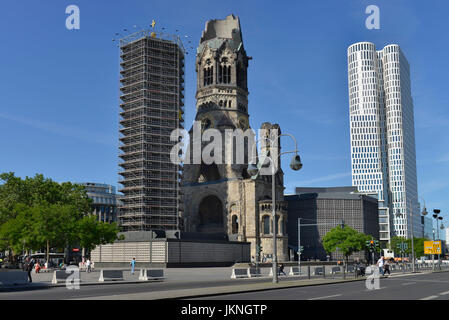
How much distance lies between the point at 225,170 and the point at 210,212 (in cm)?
1303

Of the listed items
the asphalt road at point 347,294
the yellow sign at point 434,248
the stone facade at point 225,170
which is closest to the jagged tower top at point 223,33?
the stone facade at point 225,170

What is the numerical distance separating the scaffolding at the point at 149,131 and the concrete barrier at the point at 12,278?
212 ft

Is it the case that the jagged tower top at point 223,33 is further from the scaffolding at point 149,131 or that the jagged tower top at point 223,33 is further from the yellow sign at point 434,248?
the yellow sign at point 434,248

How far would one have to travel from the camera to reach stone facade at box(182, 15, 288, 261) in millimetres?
109438

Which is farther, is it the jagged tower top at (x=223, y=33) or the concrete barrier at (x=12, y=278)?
the jagged tower top at (x=223, y=33)

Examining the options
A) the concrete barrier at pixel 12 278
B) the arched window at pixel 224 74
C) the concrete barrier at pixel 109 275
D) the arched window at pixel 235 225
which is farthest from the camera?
the arched window at pixel 224 74

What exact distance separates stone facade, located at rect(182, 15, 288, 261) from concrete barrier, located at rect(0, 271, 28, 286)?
7441 cm

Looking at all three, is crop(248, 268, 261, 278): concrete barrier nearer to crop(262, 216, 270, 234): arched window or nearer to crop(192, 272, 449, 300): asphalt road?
crop(192, 272, 449, 300): asphalt road

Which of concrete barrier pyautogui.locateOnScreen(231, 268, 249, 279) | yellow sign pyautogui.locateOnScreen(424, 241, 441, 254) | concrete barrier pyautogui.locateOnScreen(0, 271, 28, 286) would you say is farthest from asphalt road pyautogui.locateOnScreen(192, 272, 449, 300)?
yellow sign pyautogui.locateOnScreen(424, 241, 441, 254)

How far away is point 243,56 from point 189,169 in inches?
1183

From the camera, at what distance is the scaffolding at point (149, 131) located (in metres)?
103

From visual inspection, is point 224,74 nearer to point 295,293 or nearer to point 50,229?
point 50,229
